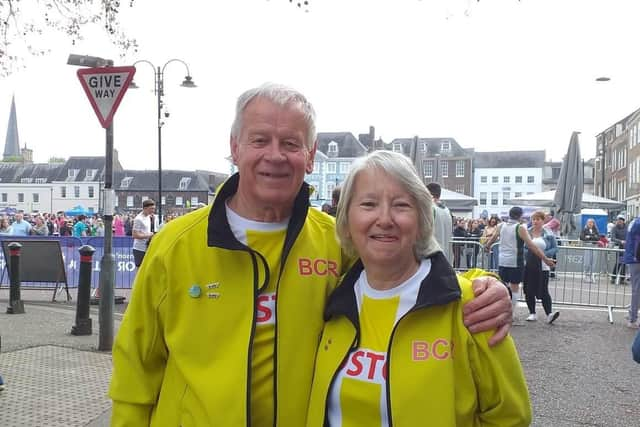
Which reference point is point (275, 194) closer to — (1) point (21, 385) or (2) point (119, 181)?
(1) point (21, 385)

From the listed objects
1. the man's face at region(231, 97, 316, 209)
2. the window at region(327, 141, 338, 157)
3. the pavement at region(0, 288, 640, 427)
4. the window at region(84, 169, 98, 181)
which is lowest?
the pavement at region(0, 288, 640, 427)

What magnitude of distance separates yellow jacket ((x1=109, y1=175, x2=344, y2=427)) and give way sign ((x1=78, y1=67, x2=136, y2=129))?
17.3ft

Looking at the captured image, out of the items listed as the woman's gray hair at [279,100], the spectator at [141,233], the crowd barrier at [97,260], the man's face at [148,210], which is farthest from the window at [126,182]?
the woman's gray hair at [279,100]

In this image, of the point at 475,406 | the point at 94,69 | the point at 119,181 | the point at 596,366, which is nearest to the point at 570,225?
the point at 596,366

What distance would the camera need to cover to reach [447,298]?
6.05 feet

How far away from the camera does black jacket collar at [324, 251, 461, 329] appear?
1853mm

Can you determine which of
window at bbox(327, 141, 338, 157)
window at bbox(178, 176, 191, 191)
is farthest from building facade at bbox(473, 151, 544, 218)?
window at bbox(178, 176, 191, 191)

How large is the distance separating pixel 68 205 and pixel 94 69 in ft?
306

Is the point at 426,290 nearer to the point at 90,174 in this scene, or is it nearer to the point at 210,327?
the point at 210,327

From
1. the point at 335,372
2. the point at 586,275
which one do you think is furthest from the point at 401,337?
the point at 586,275

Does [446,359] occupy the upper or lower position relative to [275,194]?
lower

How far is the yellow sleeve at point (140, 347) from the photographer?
2084 mm

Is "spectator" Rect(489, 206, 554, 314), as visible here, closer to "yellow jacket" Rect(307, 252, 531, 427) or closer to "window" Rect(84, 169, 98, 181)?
"yellow jacket" Rect(307, 252, 531, 427)

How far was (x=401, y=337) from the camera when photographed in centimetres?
186
